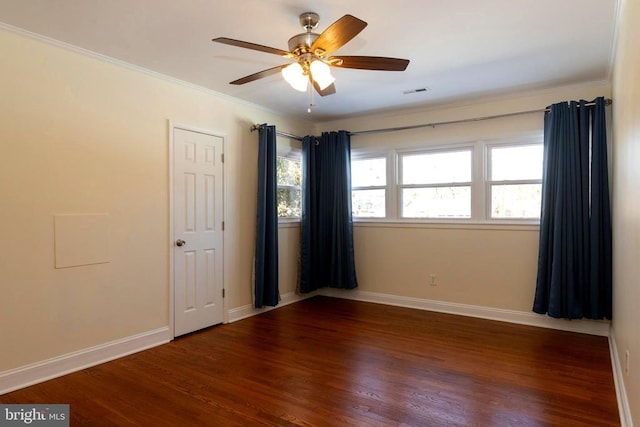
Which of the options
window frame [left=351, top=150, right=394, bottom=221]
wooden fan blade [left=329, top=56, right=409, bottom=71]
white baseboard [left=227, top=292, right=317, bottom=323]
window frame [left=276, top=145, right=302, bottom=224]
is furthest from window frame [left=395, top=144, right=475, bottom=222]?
wooden fan blade [left=329, top=56, right=409, bottom=71]

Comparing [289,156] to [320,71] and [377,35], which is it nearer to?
[377,35]

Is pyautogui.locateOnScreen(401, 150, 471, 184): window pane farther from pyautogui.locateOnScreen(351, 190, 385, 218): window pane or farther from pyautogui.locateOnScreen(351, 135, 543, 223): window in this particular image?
pyautogui.locateOnScreen(351, 190, 385, 218): window pane

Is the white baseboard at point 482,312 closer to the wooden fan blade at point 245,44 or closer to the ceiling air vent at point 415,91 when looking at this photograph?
the ceiling air vent at point 415,91

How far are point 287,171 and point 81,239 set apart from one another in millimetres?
2745

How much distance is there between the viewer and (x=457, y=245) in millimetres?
4621

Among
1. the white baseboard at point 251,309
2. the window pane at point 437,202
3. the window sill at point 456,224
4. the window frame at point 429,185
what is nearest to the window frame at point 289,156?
the window sill at point 456,224

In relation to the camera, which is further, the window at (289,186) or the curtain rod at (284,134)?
the window at (289,186)

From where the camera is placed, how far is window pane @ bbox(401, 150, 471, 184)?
467cm

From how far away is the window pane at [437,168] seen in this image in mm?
4672

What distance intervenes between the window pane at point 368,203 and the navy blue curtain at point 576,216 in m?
1.99

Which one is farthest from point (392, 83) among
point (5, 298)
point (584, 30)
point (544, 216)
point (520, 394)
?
point (5, 298)

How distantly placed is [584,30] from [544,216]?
1831 mm

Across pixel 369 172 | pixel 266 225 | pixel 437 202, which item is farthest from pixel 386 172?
pixel 266 225

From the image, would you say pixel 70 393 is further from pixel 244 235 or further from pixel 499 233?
pixel 499 233
